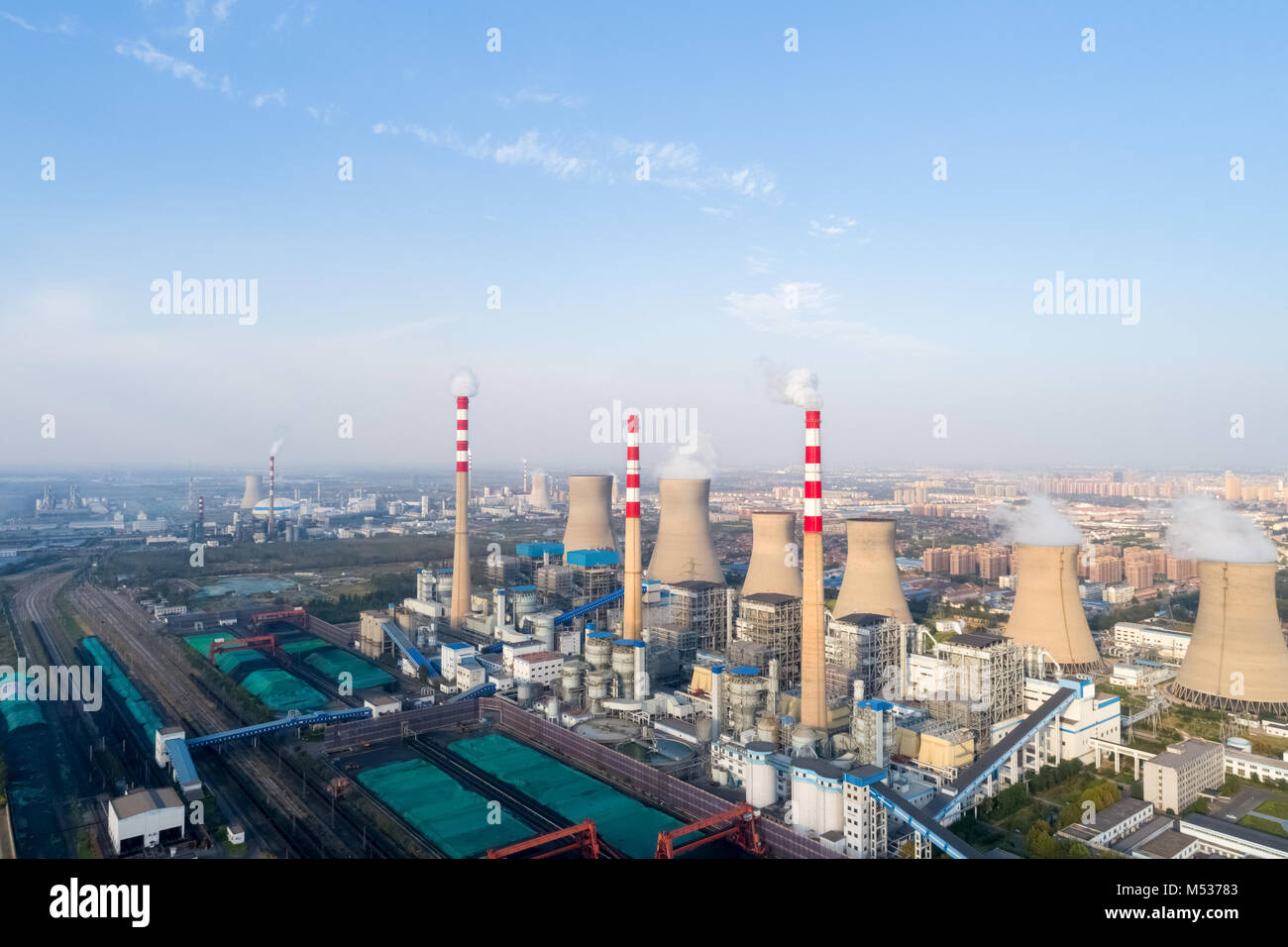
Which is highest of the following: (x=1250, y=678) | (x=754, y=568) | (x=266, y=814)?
(x=754, y=568)

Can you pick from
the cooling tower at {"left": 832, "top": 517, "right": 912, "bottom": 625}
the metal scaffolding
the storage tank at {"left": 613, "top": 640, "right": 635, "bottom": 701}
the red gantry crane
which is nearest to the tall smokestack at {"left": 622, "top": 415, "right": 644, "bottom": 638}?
the storage tank at {"left": 613, "top": 640, "right": 635, "bottom": 701}

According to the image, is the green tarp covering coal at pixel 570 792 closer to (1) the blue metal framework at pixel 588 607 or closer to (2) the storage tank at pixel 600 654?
(2) the storage tank at pixel 600 654

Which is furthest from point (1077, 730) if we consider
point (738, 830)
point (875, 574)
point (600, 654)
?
point (600, 654)

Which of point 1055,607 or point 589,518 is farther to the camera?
point 589,518

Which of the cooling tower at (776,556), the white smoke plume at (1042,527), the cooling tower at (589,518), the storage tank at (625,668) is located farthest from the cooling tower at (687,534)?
the white smoke plume at (1042,527)

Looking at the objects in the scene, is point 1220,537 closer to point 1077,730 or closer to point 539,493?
point 1077,730

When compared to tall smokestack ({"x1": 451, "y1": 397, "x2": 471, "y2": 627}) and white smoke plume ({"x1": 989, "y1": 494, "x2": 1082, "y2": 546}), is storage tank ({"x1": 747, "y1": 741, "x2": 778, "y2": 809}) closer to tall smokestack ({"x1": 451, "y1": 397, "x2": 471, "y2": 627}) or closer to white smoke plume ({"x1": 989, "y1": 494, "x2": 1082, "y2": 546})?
white smoke plume ({"x1": 989, "y1": 494, "x2": 1082, "y2": 546})
